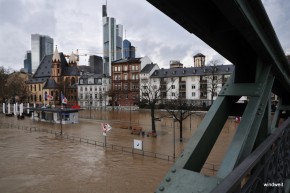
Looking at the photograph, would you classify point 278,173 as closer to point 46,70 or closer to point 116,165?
point 116,165

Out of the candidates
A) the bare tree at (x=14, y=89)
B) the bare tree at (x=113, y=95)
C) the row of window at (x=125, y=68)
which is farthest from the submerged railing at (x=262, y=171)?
the bare tree at (x=14, y=89)

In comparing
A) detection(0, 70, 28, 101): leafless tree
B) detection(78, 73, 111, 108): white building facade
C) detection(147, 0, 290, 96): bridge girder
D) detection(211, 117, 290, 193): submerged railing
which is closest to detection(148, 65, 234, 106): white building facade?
detection(78, 73, 111, 108): white building facade

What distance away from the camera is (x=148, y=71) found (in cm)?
8381

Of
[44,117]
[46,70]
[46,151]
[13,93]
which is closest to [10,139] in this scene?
[46,151]

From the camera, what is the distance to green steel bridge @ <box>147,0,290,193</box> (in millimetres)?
2811

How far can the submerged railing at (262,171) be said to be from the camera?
197 cm

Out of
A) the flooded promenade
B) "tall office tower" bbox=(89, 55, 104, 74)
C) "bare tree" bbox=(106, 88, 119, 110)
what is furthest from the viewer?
"tall office tower" bbox=(89, 55, 104, 74)

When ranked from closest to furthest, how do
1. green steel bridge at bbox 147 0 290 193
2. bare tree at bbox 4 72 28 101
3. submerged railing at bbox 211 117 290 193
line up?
1. submerged railing at bbox 211 117 290 193
2. green steel bridge at bbox 147 0 290 193
3. bare tree at bbox 4 72 28 101

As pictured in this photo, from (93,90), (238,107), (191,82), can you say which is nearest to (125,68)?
(93,90)

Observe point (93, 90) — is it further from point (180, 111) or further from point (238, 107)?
point (238, 107)

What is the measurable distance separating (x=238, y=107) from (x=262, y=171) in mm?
1589

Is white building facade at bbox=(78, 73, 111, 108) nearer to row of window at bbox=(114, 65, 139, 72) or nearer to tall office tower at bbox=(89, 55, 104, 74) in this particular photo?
row of window at bbox=(114, 65, 139, 72)

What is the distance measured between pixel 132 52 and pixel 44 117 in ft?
468

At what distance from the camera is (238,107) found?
14.9 ft
